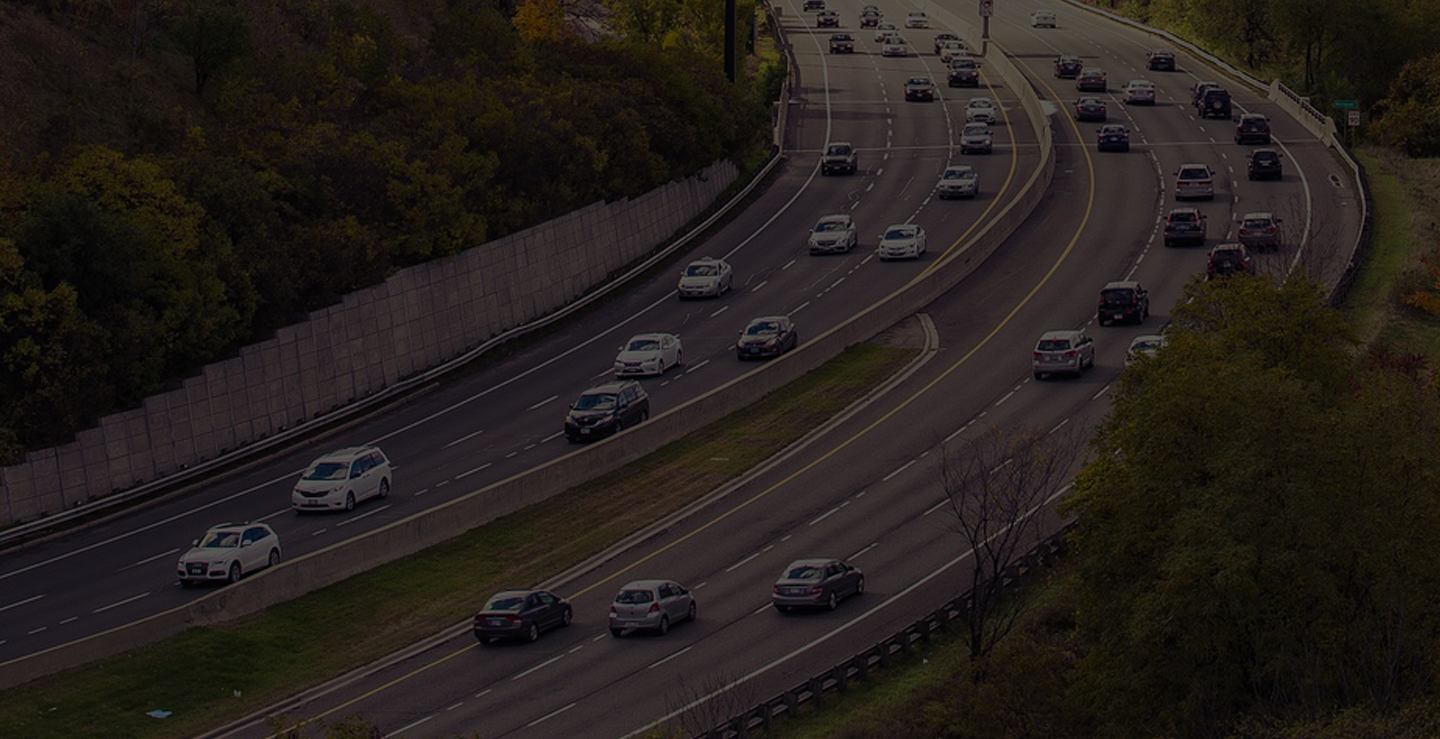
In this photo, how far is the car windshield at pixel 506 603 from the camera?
54.5 meters

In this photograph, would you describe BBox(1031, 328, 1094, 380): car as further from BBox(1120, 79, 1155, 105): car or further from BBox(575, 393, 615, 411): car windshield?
BBox(1120, 79, 1155, 105): car

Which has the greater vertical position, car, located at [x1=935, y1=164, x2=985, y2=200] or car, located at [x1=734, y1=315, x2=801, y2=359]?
car, located at [x1=935, y1=164, x2=985, y2=200]

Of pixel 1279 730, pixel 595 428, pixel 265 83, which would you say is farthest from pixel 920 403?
pixel 1279 730

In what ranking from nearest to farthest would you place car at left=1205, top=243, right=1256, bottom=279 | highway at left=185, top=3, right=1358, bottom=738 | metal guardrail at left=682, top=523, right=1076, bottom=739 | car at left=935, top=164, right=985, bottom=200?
metal guardrail at left=682, top=523, right=1076, bottom=739 < highway at left=185, top=3, right=1358, bottom=738 < car at left=1205, top=243, right=1256, bottom=279 < car at left=935, top=164, right=985, bottom=200

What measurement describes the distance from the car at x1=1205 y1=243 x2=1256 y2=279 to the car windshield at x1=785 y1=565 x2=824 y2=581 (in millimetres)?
30343

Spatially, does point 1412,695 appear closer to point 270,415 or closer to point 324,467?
point 324,467

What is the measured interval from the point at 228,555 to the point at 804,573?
581 inches

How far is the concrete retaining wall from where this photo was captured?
64188 millimetres

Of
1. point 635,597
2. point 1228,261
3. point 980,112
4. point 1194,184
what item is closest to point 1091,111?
point 980,112

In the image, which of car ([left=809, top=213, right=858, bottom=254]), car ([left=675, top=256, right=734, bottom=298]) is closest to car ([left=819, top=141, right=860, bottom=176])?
car ([left=809, top=213, right=858, bottom=254])

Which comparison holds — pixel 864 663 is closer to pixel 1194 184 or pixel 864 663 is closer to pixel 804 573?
pixel 804 573

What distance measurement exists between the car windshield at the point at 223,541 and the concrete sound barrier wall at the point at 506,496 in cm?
120

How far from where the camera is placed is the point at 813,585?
55.8 meters

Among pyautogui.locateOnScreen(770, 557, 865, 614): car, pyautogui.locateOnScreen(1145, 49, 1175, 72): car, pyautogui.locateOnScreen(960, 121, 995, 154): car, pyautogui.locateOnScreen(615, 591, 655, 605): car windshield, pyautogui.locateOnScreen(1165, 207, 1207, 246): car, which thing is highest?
pyautogui.locateOnScreen(1145, 49, 1175, 72): car
